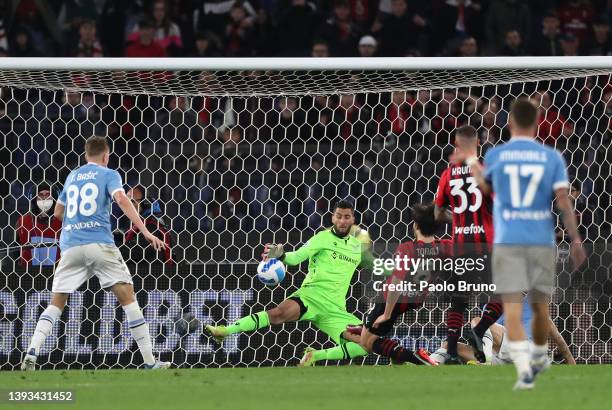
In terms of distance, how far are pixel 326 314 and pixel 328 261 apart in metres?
0.45

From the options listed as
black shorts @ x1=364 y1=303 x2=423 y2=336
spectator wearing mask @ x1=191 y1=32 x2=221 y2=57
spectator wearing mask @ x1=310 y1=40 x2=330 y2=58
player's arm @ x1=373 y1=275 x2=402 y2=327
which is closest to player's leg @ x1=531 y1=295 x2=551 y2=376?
player's arm @ x1=373 y1=275 x2=402 y2=327

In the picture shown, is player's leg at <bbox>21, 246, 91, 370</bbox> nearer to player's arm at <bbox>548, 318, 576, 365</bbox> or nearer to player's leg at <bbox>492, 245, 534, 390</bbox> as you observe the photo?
player's arm at <bbox>548, 318, 576, 365</bbox>

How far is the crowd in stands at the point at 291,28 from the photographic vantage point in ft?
51.7

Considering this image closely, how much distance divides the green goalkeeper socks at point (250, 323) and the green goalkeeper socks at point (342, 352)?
1.67ft

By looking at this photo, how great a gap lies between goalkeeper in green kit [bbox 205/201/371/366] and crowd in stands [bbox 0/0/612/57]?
4169 mm

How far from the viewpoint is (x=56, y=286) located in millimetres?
10625

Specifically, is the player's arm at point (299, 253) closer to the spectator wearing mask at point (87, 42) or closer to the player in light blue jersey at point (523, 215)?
the player in light blue jersey at point (523, 215)

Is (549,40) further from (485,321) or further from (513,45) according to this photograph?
(485,321)

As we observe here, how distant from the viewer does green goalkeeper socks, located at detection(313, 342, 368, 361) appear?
11.3 m

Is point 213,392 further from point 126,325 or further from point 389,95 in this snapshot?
point 389,95

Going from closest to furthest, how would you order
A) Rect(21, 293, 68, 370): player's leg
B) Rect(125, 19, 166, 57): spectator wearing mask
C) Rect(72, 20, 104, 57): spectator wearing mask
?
Rect(21, 293, 68, 370): player's leg → Rect(72, 20, 104, 57): spectator wearing mask → Rect(125, 19, 166, 57): spectator wearing mask

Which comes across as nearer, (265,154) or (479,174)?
(479,174)

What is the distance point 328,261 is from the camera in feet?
37.8

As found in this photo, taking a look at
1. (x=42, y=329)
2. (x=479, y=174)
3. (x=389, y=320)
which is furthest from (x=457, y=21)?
(x=479, y=174)
